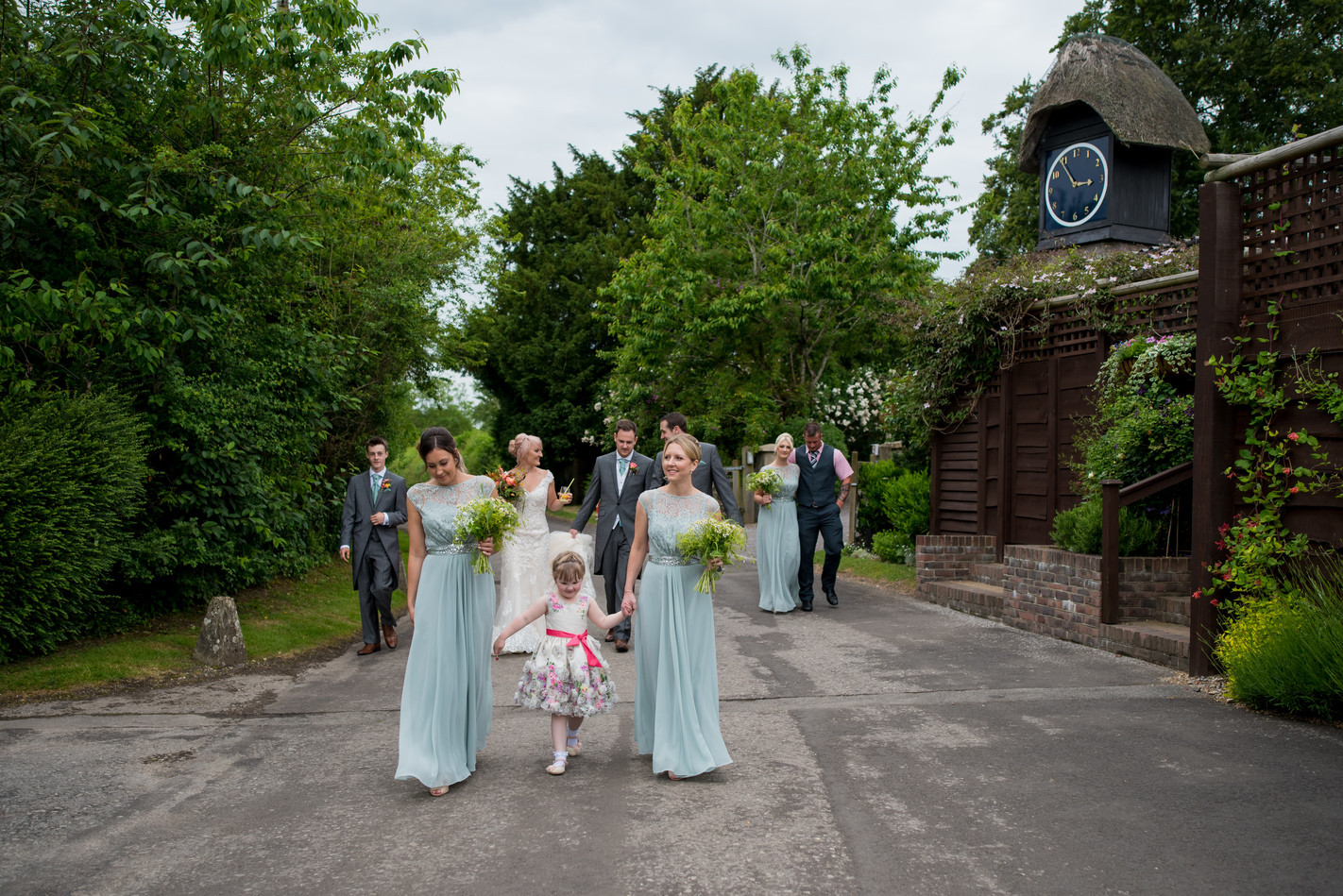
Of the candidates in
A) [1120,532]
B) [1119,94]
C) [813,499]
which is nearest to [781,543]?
[813,499]

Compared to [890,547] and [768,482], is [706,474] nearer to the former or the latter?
[768,482]

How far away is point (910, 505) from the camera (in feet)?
53.3

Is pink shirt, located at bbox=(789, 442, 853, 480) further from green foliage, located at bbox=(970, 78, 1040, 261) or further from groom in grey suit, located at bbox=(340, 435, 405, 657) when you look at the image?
green foliage, located at bbox=(970, 78, 1040, 261)

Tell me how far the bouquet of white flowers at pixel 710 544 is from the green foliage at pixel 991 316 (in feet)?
23.6

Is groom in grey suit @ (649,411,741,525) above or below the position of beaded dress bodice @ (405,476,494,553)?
above

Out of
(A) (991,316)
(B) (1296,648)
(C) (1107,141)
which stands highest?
(C) (1107,141)

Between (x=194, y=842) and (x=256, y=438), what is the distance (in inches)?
262

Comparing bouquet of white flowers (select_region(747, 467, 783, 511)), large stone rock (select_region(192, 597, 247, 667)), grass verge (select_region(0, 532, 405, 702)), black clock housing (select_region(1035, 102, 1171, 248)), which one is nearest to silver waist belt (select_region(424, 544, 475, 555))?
grass verge (select_region(0, 532, 405, 702))

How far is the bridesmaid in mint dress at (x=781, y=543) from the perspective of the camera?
39.4 feet

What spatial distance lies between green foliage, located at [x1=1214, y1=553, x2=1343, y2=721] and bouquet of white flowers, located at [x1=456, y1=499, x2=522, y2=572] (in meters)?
5.07

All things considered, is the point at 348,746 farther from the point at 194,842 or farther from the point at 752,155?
the point at 752,155

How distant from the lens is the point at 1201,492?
800cm

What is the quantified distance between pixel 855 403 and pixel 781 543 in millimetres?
12716

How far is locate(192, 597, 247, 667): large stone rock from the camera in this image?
905cm
